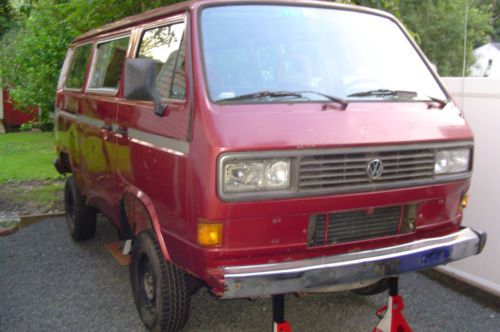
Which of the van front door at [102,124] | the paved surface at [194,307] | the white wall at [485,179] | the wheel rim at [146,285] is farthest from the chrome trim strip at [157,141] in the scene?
the white wall at [485,179]

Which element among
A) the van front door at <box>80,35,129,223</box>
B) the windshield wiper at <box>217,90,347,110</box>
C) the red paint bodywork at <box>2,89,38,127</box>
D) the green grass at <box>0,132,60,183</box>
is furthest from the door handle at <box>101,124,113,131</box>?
the red paint bodywork at <box>2,89,38,127</box>

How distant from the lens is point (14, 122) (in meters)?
18.1

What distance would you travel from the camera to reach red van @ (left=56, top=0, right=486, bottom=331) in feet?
9.50

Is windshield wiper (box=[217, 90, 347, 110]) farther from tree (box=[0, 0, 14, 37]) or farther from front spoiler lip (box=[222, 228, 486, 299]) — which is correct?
tree (box=[0, 0, 14, 37])

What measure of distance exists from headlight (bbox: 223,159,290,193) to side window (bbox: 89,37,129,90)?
6.23 ft

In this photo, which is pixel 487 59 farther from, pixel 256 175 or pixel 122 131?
pixel 256 175

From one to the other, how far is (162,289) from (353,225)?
50.3 inches

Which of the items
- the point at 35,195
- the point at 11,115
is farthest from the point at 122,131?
the point at 11,115

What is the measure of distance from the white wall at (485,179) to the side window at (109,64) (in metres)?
2.90

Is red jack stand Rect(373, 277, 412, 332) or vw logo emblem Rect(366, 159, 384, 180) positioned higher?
vw logo emblem Rect(366, 159, 384, 180)

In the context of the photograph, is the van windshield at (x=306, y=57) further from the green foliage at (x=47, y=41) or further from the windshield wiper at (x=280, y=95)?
the green foliage at (x=47, y=41)

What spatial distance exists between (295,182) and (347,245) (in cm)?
57

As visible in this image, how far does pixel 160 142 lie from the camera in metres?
3.39

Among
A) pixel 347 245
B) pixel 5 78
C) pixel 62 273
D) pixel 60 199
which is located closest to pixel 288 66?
pixel 347 245
